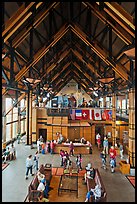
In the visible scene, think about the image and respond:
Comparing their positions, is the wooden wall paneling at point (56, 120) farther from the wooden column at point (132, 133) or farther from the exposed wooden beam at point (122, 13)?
the exposed wooden beam at point (122, 13)

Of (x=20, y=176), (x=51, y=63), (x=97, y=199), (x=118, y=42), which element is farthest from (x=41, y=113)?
(x=97, y=199)

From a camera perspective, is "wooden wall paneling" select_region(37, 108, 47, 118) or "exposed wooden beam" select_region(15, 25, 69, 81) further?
"wooden wall paneling" select_region(37, 108, 47, 118)

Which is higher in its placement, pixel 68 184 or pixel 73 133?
pixel 73 133

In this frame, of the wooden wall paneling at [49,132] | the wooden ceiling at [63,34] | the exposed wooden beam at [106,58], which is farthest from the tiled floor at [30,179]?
the exposed wooden beam at [106,58]

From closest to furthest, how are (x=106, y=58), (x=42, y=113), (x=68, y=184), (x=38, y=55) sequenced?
(x=68, y=184) < (x=106, y=58) < (x=38, y=55) < (x=42, y=113)

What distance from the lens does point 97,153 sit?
14.0 meters

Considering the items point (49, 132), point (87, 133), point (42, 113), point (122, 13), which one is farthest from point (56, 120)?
point (122, 13)

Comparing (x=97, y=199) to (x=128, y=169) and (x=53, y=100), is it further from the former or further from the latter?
(x=53, y=100)

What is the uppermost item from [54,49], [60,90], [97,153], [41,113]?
[54,49]

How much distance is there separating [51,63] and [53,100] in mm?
15802

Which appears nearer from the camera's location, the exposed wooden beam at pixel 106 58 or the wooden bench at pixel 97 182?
the wooden bench at pixel 97 182

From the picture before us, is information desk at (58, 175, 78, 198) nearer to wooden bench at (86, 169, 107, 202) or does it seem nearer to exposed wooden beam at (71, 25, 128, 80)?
wooden bench at (86, 169, 107, 202)

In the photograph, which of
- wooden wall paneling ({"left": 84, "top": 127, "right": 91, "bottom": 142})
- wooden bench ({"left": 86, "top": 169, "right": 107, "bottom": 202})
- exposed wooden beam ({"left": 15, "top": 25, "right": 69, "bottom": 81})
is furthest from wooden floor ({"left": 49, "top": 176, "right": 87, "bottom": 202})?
wooden wall paneling ({"left": 84, "top": 127, "right": 91, "bottom": 142})

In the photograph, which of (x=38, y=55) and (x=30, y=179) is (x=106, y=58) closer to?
(x=38, y=55)
